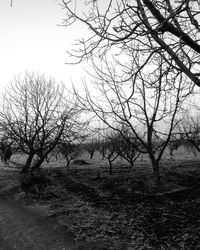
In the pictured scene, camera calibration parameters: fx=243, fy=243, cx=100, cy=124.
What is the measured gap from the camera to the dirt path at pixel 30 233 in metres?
3.95

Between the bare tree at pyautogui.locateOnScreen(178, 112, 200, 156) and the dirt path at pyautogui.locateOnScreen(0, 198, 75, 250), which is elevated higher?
the bare tree at pyautogui.locateOnScreen(178, 112, 200, 156)

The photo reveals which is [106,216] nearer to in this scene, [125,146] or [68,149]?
[125,146]

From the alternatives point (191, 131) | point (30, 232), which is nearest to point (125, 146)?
point (191, 131)

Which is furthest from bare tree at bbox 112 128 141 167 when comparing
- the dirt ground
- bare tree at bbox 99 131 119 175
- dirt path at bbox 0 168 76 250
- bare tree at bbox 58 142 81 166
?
dirt path at bbox 0 168 76 250

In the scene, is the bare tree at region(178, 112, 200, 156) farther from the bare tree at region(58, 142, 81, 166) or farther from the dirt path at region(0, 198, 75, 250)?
the bare tree at region(58, 142, 81, 166)

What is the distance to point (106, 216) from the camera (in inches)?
208

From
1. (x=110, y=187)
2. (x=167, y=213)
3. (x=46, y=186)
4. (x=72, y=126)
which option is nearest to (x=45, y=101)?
(x=72, y=126)

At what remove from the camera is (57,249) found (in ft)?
12.4

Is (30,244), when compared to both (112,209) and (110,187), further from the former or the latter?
(110,187)

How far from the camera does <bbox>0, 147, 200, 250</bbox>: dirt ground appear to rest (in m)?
4.01

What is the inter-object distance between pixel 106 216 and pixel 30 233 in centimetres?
162

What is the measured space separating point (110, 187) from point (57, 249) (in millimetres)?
4616

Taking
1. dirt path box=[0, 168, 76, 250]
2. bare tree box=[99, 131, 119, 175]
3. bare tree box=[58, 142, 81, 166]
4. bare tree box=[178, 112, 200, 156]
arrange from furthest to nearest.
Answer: bare tree box=[58, 142, 81, 166]
bare tree box=[99, 131, 119, 175]
bare tree box=[178, 112, 200, 156]
dirt path box=[0, 168, 76, 250]

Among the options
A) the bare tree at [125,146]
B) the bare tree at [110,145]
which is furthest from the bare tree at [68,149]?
the bare tree at [125,146]
